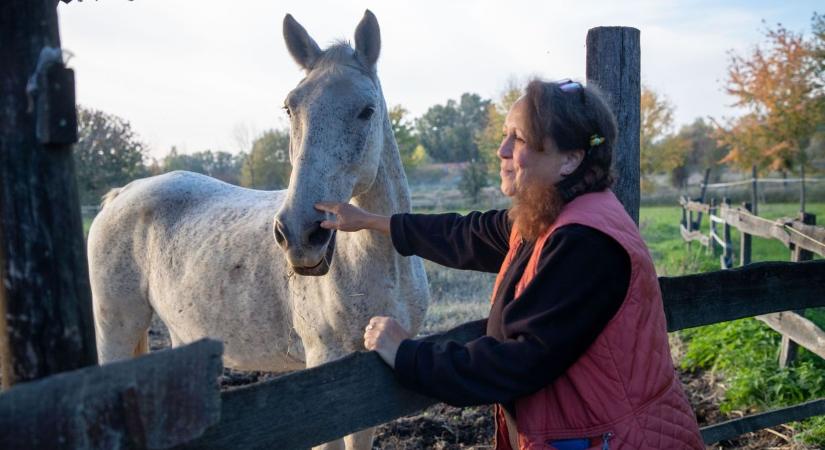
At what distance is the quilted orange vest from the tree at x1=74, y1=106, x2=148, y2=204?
20.3m

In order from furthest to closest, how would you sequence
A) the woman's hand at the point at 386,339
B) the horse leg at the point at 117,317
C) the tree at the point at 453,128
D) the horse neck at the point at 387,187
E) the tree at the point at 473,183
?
the tree at the point at 453,128 < the tree at the point at 473,183 < the horse leg at the point at 117,317 < the horse neck at the point at 387,187 < the woman's hand at the point at 386,339

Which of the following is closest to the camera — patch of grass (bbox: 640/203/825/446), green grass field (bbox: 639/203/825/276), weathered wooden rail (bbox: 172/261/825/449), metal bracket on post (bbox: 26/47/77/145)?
metal bracket on post (bbox: 26/47/77/145)

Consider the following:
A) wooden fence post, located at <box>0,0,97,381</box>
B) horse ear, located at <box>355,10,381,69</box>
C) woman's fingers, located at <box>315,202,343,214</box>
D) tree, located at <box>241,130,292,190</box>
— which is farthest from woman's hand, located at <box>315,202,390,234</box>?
tree, located at <box>241,130,292,190</box>

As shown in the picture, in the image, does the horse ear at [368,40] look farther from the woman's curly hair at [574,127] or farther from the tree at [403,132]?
the tree at [403,132]

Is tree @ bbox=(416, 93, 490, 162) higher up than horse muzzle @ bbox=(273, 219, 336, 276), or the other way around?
tree @ bbox=(416, 93, 490, 162)

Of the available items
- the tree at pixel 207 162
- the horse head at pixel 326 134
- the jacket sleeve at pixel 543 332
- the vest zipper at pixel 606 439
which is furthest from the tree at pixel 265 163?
the vest zipper at pixel 606 439

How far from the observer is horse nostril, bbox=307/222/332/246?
8.21ft

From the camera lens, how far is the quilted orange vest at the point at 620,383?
1.72 meters

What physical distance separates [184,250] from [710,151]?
175ft

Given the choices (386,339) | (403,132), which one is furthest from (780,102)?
(386,339)

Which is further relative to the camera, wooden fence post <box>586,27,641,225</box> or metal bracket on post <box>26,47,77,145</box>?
wooden fence post <box>586,27,641,225</box>

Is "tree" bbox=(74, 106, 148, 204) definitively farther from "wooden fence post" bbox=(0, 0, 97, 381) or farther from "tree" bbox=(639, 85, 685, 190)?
"tree" bbox=(639, 85, 685, 190)

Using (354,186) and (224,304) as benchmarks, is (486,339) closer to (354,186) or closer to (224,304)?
(354,186)

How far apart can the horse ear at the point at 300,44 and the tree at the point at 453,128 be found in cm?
4602
